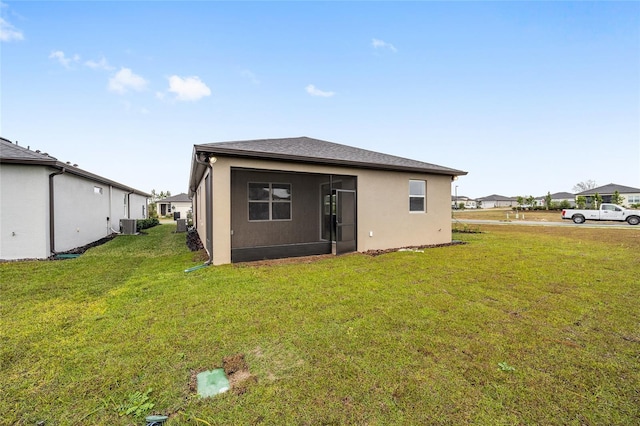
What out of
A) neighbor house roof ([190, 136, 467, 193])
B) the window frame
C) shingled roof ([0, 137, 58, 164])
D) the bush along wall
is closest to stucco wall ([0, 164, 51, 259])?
shingled roof ([0, 137, 58, 164])

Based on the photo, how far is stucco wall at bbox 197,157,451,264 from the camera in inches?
254

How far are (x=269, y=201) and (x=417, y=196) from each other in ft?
17.6

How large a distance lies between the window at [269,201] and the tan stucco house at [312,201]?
0.04 metres

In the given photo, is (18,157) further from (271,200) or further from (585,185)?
(585,185)

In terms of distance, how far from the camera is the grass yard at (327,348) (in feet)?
6.38

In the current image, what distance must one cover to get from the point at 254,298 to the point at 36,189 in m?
7.59

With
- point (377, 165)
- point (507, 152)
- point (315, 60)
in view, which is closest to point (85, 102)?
point (315, 60)

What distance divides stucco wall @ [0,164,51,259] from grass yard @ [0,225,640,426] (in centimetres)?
232

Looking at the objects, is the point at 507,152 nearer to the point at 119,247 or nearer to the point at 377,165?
the point at 377,165

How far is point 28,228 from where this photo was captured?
24.2 feet

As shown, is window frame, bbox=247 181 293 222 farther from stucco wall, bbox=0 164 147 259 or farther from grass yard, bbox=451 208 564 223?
grass yard, bbox=451 208 564 223

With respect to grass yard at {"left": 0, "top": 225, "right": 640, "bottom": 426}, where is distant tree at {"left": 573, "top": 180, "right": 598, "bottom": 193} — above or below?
above

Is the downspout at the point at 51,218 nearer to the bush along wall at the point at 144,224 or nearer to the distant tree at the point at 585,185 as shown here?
the bush along wall at the point at 144,224

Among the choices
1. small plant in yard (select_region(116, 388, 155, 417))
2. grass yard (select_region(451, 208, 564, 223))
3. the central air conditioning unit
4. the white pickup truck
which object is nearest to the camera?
small plant in yard (select_region(116, 388, 155, 417))
